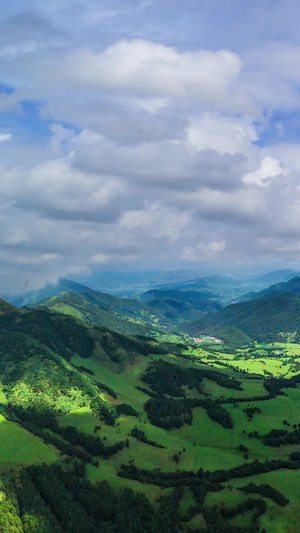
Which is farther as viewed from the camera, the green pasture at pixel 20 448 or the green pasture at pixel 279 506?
the green pasture at pixel 20 448

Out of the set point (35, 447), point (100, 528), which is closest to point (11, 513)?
point (100, 528)

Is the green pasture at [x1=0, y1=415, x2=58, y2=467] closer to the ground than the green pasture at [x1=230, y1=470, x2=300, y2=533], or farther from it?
farther from it

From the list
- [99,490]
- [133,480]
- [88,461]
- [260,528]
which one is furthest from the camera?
[88,461]

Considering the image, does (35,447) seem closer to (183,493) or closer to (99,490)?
(99,490)

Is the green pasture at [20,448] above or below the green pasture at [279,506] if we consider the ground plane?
above

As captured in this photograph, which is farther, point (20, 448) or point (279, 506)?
point (20, 448)

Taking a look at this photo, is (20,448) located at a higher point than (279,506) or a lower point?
higher

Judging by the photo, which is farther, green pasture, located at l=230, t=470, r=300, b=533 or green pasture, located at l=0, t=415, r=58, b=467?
green pasture, located at l=0, t=415, r=58, b=467

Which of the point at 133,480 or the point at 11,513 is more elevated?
the point at 11,513

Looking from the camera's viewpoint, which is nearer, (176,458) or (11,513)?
(11,513)

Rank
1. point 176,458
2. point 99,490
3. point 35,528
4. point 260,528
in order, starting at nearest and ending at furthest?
point 35,528, point 260,528, point 99,490, point 176,458
